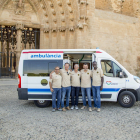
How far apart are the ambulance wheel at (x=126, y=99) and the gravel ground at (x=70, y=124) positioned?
0.71ft

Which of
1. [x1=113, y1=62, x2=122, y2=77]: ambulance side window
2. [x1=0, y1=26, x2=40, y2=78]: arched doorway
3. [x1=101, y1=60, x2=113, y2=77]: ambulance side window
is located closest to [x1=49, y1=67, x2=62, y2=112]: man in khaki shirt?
[x1=101, y1=60, x2=113, y2=77]: ambulance side window

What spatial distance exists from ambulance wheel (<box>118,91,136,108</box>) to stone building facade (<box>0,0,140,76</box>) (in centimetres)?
763

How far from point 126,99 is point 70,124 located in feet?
8.38

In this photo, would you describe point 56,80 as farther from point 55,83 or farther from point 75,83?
point 75,83

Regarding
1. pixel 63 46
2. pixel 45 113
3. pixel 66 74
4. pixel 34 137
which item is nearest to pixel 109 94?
pixel 66 74

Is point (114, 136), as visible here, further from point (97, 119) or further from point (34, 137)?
point (34, 137)

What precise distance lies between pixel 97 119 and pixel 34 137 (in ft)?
6.11

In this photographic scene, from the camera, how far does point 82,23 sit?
1284 cm

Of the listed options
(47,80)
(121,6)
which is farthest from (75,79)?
(121,6)

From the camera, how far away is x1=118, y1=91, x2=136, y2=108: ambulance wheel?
223 inches

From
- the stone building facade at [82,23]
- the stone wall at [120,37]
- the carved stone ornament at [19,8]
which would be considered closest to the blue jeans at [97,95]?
the stone building facade at [82,23]

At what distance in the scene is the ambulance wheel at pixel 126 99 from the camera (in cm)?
A: 567

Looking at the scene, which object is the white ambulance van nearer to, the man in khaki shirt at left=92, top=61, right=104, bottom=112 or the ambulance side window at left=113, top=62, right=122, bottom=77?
the ambulance side window at left=113, top=62, right=122, bottom=77

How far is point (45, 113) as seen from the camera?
511cm
